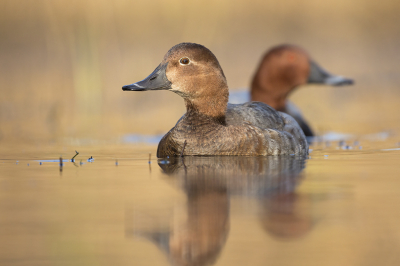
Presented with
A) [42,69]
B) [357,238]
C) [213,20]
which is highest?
[213,20]

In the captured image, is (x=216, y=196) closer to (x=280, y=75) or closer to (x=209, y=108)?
(x=209, y=108)

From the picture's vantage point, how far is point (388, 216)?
10.7 feet

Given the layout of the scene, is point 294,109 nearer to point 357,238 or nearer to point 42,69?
point 42,69

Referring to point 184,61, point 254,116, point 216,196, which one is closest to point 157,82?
point 184,61

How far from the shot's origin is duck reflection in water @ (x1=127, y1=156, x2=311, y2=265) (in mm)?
2744

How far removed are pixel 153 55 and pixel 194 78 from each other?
25.4ft

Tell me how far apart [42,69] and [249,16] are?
18.5 ft

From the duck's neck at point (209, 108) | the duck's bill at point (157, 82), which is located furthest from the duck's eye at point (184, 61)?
the duck's neck at point (209, 108)

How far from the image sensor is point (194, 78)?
21.0ft

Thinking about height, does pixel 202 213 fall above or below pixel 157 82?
below

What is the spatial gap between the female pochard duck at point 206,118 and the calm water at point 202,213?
0.45 meters

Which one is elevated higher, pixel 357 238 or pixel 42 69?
pixel 42 69

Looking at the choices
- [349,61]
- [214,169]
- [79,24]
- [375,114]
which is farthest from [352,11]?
[214,169]

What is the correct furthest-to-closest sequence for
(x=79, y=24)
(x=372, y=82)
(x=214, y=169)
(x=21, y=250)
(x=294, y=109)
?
(x=372, y=82) < (x=79, y=24) < (x=294, y=109) < (x=214, y=169) < (x=21, y=250)
